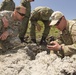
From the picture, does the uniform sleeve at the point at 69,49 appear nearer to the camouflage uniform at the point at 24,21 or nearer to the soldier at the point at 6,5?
the camouflage uniform at the point at 24,21

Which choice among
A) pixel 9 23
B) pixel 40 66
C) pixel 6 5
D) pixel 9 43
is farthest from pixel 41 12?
pixel 40 66

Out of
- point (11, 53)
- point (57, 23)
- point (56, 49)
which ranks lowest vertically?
point (11, 53)

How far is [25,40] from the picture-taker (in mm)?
8211

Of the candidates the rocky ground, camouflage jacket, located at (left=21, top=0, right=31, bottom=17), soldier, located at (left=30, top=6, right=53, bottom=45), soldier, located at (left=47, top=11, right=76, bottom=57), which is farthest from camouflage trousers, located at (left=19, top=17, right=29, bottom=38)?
soldier, located at (left=47, top=11, right=76, bottom=57)

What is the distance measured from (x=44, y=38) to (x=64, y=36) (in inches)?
125

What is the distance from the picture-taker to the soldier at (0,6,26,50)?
5496mm

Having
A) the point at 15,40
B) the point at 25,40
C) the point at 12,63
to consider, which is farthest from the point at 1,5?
the point at 12,63

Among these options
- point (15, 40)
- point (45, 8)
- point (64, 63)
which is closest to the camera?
point (64, 63)

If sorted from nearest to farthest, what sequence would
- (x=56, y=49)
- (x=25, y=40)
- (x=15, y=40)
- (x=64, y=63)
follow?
1. (x=64, y=63)
2. (x=56, y=49)
3. (x=15, y=40)
4. (x=25, y=40)

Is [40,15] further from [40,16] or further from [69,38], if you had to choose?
[69,38]

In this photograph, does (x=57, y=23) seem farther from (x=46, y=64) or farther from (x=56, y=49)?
(x=46, y=64)

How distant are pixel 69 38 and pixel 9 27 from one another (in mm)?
1779

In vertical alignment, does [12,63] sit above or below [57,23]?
below

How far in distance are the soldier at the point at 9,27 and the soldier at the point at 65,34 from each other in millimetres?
1194
